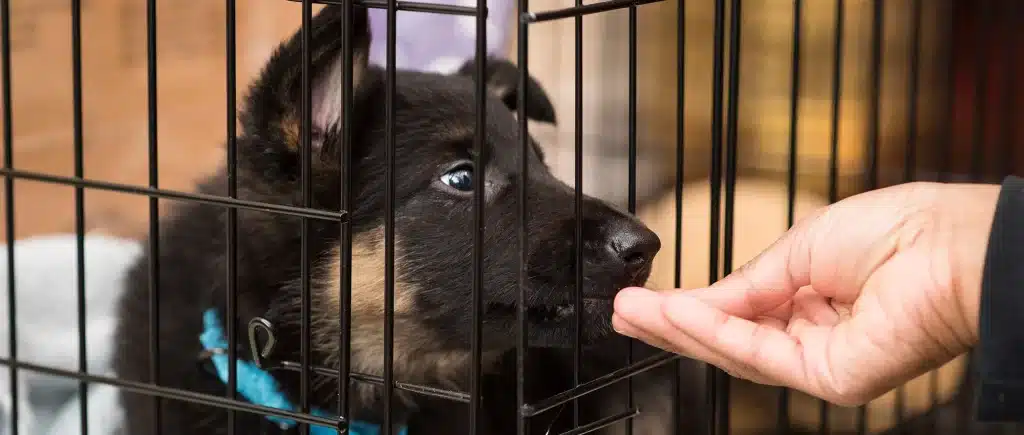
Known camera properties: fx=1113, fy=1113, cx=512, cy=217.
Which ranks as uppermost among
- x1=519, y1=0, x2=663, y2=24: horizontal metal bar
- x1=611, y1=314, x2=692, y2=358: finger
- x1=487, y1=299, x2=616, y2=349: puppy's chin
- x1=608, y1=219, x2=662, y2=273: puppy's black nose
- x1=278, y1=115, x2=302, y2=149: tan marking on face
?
x1=519, y1=0, x2=663, y2=24: horizontal metal bar

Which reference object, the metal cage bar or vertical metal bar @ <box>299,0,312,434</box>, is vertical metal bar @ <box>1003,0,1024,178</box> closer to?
vertical metal bar @ <box>299,0,312,434</box>

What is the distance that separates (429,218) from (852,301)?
2.50ft

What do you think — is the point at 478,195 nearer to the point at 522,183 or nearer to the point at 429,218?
the point at 522,183

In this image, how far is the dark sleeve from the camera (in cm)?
113

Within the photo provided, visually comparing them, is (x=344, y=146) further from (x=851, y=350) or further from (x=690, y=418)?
(x=690, y=418)

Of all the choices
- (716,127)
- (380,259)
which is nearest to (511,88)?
(380,259)

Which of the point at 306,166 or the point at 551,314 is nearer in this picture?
the point at 306,166

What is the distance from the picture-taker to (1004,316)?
1.13 metres

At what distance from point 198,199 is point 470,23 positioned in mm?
1542

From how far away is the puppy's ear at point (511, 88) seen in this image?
7.21ft

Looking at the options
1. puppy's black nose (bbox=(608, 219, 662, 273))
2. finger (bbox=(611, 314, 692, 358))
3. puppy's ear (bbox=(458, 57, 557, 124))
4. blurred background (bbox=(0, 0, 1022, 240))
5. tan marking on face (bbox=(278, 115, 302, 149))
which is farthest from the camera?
blurred background (bbox=(0, 0, 1022, 240))

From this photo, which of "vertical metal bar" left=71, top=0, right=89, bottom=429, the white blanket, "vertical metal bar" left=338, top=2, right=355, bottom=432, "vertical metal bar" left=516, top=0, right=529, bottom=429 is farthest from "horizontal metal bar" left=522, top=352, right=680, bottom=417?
the white blanket

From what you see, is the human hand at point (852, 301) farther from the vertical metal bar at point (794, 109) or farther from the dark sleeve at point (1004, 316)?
the vertical metal bar at point (794, 109)

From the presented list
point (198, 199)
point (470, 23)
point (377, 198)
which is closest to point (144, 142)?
point (470, 23)
